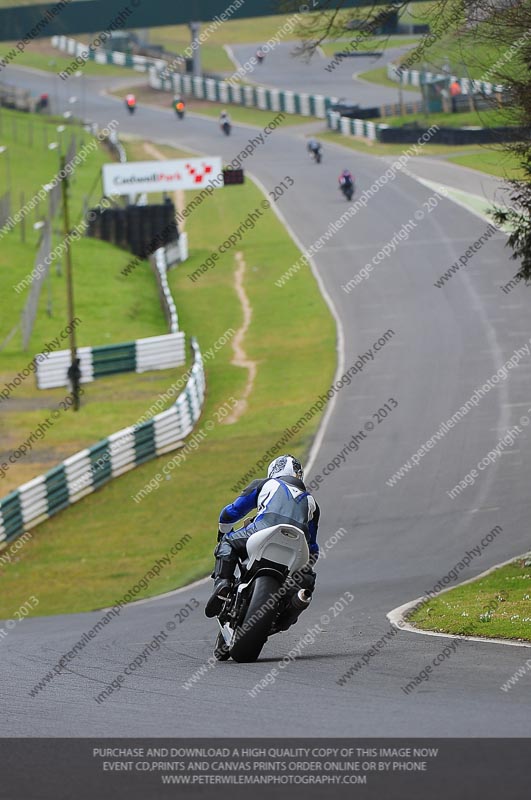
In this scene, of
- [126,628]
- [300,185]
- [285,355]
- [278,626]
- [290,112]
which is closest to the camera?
[278,626]

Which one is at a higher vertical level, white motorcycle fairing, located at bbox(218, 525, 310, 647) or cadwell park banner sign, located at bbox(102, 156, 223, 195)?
white motorcycle fairing, located at bbox(218, 525, 310, 647)

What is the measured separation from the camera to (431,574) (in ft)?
55.2

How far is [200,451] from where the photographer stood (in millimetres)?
26969

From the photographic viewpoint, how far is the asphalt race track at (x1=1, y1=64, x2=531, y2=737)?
7.23 meters

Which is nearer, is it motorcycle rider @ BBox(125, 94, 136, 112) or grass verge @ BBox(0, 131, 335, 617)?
grass verge @ BBox(0, 131, 335, 617)

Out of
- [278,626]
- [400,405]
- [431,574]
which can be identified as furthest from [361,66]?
[278,626]

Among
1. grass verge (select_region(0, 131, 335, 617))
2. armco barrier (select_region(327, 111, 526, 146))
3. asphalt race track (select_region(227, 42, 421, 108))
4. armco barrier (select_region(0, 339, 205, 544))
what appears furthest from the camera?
asphalt race track (select_region(227, 42, 421, 108))

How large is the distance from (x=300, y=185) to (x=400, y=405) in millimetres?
31426

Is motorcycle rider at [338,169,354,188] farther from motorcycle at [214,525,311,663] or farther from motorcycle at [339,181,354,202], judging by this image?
motorcycle at [214,525,311,663]

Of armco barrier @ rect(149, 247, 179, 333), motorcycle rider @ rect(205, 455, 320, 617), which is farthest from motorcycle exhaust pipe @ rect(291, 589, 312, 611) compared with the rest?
armco barrier @ rect(149, 247, 179, 333)

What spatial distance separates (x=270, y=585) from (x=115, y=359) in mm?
24814

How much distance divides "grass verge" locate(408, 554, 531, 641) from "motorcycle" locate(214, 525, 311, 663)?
1.99 meters

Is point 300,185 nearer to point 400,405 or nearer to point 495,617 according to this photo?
point 400,405
